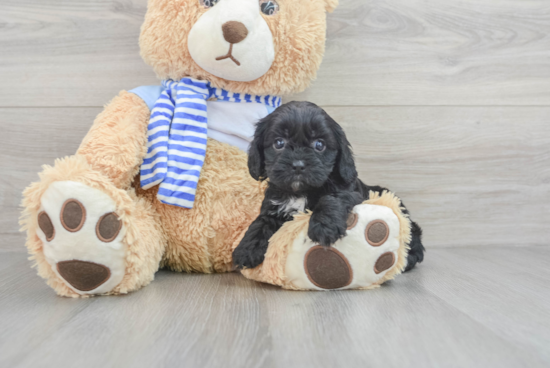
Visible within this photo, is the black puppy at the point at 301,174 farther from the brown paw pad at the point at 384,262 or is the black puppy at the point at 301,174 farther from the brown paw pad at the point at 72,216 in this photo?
the brown paw pad at the point at 72,216

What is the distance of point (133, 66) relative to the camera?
A: 1.72m

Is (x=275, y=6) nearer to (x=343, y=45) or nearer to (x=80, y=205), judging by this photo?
(x=343, y=45)

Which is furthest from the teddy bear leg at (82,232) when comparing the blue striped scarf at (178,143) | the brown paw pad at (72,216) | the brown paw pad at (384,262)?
the brown paw pad at (384,262)

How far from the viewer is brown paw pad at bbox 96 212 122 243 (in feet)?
3.55

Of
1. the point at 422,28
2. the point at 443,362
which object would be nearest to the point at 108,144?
the point at 443,362

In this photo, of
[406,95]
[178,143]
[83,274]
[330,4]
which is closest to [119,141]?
[178,143]

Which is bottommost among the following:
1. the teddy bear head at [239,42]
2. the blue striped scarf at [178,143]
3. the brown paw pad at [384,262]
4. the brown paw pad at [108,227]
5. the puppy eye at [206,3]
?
the brown paw pad at [384,262]

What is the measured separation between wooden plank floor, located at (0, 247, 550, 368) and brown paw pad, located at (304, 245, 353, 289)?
40 millimetres

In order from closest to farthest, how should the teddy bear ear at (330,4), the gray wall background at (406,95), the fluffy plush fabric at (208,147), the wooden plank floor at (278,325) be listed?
the wooden plank floor at (278,325) → the fluffy plush fabric at (208,147) → the teddy bear ear at (330,4) → the gray wall background at (406,95)

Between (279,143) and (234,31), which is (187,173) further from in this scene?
(234,31)

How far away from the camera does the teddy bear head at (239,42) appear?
127cm

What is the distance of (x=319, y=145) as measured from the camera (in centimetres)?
113

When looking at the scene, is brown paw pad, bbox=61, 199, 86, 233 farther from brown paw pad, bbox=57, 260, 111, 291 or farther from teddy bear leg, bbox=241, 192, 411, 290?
teddy bear leg, bbox=241, 192, 411, 290

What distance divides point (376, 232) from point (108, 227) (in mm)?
665
